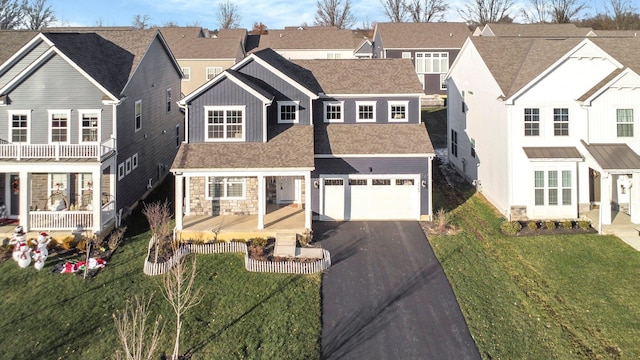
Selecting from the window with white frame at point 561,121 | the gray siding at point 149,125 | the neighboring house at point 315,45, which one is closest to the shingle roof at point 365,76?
the window with white frame at point 561,121

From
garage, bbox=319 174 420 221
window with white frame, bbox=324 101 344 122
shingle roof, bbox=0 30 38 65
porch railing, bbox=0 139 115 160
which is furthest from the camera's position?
window with white frame, bbox=324 101 344 122

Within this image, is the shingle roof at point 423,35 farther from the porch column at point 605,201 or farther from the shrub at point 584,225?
the shrub at point 584,225

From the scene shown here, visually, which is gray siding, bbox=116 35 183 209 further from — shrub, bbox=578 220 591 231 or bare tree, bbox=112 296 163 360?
shrub, bbox=578 220 591 231

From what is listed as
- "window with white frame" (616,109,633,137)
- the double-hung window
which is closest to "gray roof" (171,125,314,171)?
the double-hung window

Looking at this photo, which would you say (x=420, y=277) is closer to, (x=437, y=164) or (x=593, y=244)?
(x=593, y=244)

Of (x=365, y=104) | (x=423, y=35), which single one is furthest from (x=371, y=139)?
(x=423, y=35)

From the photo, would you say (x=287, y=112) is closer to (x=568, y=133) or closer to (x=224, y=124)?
(x=224, y=124)
